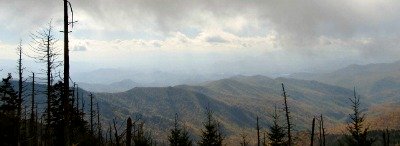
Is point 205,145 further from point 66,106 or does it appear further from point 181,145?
point 66,106

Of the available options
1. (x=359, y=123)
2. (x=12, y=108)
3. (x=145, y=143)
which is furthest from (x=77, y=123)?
(x=359, y=123)

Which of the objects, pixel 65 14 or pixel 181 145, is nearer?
pixel 65 14

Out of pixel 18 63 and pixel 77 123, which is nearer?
pixel 18 63

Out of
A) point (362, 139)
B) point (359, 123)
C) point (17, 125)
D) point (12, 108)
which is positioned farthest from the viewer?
point (12, 108)

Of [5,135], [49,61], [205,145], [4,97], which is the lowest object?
[205,145]

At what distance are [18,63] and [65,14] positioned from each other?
28.6m

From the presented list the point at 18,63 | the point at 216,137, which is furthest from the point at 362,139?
the point at 18,63

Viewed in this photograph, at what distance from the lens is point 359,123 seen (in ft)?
137

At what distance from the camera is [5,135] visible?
35.1m

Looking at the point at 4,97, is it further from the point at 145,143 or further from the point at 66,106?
the point at 66,106

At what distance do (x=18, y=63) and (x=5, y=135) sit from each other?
10.6m

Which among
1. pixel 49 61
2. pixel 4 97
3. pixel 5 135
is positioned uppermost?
pixel 49 61

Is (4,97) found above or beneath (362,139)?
above

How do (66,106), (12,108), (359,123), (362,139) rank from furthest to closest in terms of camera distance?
1. (12,108)
2. (359,123)
3. (362,139)
4. (66,106)
